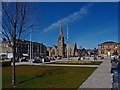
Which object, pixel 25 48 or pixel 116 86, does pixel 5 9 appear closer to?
pixel 116 86

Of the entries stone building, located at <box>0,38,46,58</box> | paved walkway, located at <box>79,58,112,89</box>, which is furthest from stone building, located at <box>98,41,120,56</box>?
paved walkway, located at <box>79,58,112,89</box>

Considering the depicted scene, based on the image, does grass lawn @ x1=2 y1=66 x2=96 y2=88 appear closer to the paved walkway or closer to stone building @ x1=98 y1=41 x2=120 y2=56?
the paved walkway

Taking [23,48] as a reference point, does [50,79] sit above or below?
below

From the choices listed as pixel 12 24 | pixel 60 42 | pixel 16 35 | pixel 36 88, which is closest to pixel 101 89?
pixel 36 88

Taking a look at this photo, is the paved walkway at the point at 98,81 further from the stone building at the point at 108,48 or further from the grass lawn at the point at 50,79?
the stone building at the point at 108,48

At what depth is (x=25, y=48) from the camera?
65562 mm

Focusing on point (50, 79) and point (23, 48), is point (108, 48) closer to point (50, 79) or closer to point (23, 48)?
point (23, 48)

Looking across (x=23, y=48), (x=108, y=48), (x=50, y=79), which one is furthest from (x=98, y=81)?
(x=108, y=48)

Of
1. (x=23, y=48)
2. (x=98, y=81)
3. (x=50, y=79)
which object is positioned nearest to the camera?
(x=98, y=81)

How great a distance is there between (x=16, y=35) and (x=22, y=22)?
3.45 feet

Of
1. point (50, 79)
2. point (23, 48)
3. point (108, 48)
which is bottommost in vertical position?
point (50, 79)

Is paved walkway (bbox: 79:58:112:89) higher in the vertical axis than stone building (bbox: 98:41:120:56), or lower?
lower

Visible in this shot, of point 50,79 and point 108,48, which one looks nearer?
point 50,79

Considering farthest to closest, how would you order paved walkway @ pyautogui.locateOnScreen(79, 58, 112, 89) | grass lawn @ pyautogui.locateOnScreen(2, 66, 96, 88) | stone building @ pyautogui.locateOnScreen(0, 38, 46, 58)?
stone building @ pyautogui.locateOnScreen(0, 38, 46, 58) → grass lawn @ pyautogui.locateOnScreen(2, 66, 96, 88) → paved walkway @ pyautogui.locateOnScreen(79, 58, 112, 89)
